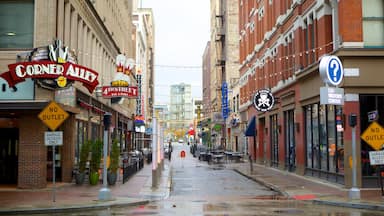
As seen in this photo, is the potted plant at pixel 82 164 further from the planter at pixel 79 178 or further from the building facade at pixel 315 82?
the building facade at pixel 315 82

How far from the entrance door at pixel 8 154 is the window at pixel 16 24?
391 centimetres

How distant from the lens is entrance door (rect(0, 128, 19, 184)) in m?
21.6

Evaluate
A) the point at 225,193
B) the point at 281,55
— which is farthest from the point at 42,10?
the point at 281,55

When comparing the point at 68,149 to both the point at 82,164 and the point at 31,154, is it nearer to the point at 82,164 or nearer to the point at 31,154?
the point at 82,164

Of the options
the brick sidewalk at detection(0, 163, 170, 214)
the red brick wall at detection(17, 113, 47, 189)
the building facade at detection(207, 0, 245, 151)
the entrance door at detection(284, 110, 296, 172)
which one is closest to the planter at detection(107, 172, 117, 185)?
the brick sidewalk at detection(0, 163, 170, 214)

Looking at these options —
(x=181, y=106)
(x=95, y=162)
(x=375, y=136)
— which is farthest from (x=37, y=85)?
(x=181, y=106)

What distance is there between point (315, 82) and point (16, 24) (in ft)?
44.5

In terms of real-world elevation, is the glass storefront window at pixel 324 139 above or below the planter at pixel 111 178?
above

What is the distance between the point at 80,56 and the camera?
26.0m

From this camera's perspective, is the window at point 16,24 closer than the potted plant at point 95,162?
Yes

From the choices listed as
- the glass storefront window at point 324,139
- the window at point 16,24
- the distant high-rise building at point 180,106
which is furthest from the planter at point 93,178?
the distant high-rise building at point 180,106

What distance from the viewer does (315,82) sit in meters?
23.5

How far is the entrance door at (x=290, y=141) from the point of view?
29.0 metres

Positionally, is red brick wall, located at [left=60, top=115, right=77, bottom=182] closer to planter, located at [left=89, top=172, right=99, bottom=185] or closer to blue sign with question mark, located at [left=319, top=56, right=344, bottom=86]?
planter, located at [left=89, top=172, right=99, bottom=185]
